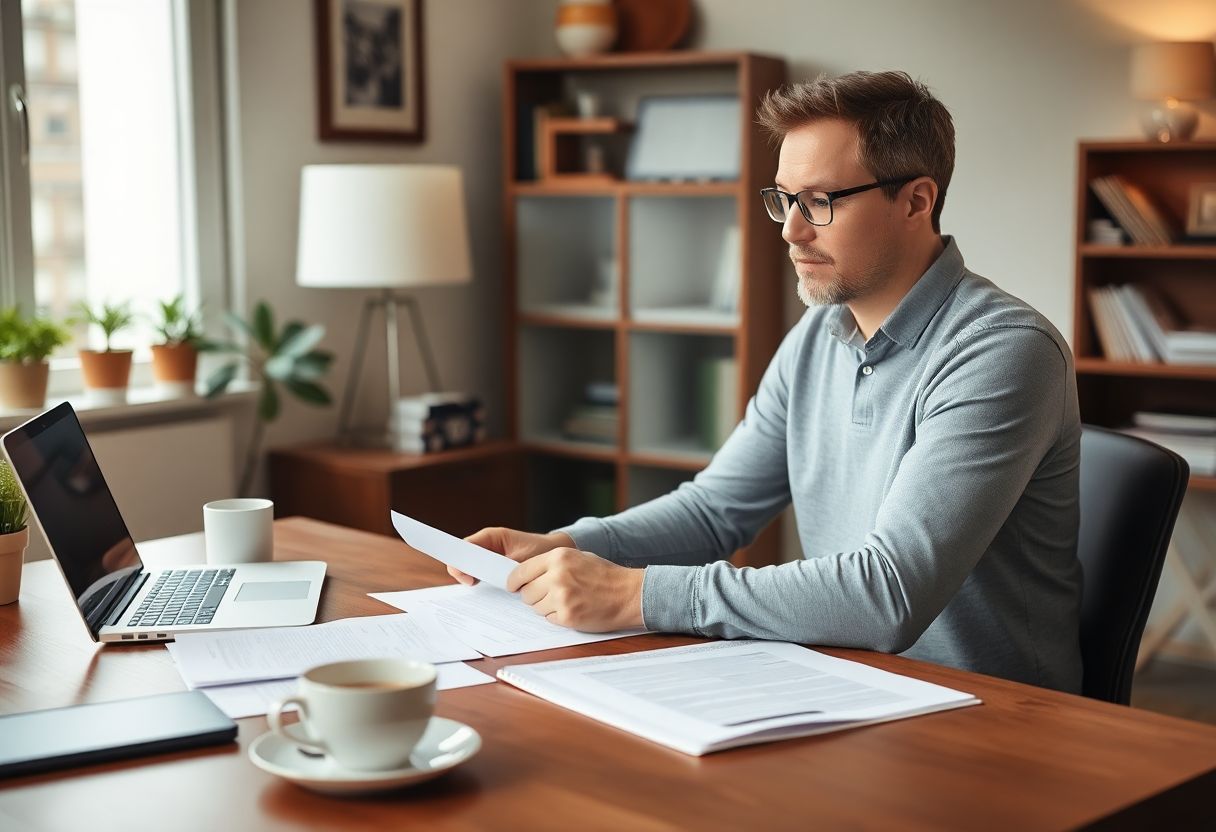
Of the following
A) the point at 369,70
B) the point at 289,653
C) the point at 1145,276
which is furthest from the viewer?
the point at 369,70

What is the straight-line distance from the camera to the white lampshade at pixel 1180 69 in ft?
11.4

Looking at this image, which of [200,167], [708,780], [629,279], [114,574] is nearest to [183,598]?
[114,574]

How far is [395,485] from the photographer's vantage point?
12.2 ft

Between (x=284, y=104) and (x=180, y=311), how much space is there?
72 centimetres

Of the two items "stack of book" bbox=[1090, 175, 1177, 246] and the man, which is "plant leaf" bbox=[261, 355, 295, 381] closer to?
the man

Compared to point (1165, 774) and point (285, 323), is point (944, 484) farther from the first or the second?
point (285, 323)

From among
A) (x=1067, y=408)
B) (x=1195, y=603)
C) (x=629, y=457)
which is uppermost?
(x=1067, y=408)

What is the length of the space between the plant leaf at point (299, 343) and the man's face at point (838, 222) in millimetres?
2053

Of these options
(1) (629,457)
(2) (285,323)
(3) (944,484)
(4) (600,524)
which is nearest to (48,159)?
(2) (285,323)

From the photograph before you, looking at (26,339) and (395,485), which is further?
(395,485)

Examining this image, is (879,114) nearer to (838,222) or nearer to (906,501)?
(838,222)

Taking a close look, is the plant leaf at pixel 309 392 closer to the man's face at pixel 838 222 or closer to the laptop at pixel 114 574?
the laptop at pixel 114 574

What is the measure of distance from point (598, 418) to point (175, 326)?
1.37 metres

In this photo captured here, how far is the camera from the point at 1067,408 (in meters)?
1.76
